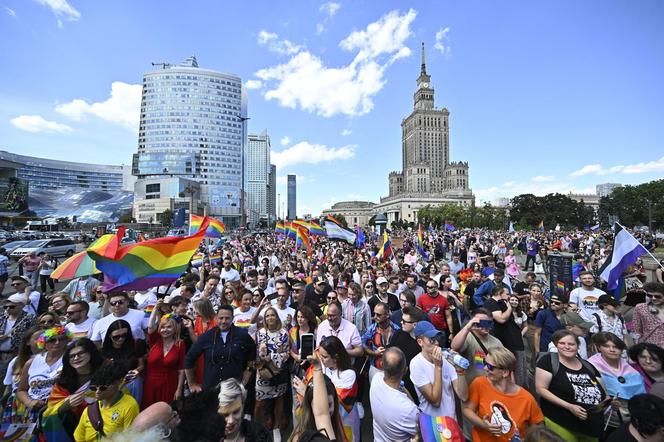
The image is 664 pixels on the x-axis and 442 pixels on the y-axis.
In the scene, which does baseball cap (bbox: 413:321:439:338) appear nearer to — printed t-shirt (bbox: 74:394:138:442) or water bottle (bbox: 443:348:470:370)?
water bottle (bbox: 443:348:470:370)

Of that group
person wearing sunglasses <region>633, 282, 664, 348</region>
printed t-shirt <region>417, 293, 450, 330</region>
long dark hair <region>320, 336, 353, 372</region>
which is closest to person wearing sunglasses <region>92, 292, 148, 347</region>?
long dark hair <region>320, 336, 353, 372</region>

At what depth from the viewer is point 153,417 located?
2.10m

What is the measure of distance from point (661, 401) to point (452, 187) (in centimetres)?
15396

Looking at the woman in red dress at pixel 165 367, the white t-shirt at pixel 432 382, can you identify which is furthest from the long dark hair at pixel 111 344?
the white t-shirt at pixel 432 382

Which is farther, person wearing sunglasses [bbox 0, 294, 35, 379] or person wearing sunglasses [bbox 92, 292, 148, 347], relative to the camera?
person wearing sunglasses [bbox 0, 294, 35, 379]

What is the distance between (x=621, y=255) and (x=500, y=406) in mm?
5063

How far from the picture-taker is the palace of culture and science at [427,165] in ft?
456

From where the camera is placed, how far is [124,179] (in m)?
151

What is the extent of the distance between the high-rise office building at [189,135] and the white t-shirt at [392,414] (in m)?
109

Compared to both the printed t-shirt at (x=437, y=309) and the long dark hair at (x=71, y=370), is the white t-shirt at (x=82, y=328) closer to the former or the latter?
the long dark hair at (x=71, y=370)

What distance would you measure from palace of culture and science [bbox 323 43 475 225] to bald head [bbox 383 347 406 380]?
139076 millimetres

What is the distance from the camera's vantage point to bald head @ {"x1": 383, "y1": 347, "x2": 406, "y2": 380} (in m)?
2.62

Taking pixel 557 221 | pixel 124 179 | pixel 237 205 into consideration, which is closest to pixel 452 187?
pixel 557 221

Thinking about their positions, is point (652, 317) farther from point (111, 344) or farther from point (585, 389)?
point (111, 344)
